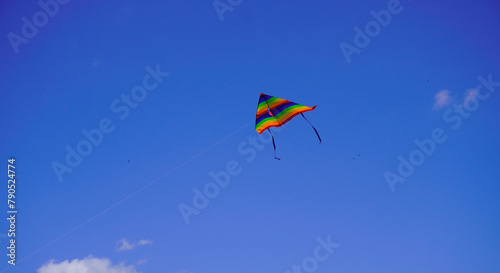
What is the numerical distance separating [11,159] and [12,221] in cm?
290

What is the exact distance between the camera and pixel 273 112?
66.0ft

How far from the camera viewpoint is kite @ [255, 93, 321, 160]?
64.2 feet

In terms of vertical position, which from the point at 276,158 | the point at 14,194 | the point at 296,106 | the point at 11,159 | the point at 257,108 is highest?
the point at 11,159

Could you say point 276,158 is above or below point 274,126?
below

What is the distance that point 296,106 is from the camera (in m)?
19.3

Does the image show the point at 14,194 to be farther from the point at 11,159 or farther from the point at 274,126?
the point at 274,126

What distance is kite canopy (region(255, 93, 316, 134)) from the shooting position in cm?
1956

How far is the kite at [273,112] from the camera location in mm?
19562

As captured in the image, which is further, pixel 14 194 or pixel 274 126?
pixel 274 126

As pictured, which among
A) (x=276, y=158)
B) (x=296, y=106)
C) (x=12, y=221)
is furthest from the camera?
(x=296, y=106)

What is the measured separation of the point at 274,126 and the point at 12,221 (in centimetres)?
1320

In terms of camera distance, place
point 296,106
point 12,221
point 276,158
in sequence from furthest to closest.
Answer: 1. point 296,106
2. point 276,158
3. point 12,221

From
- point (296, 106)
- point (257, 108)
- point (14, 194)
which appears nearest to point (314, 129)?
point (296, 106)

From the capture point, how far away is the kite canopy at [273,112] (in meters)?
19.6
